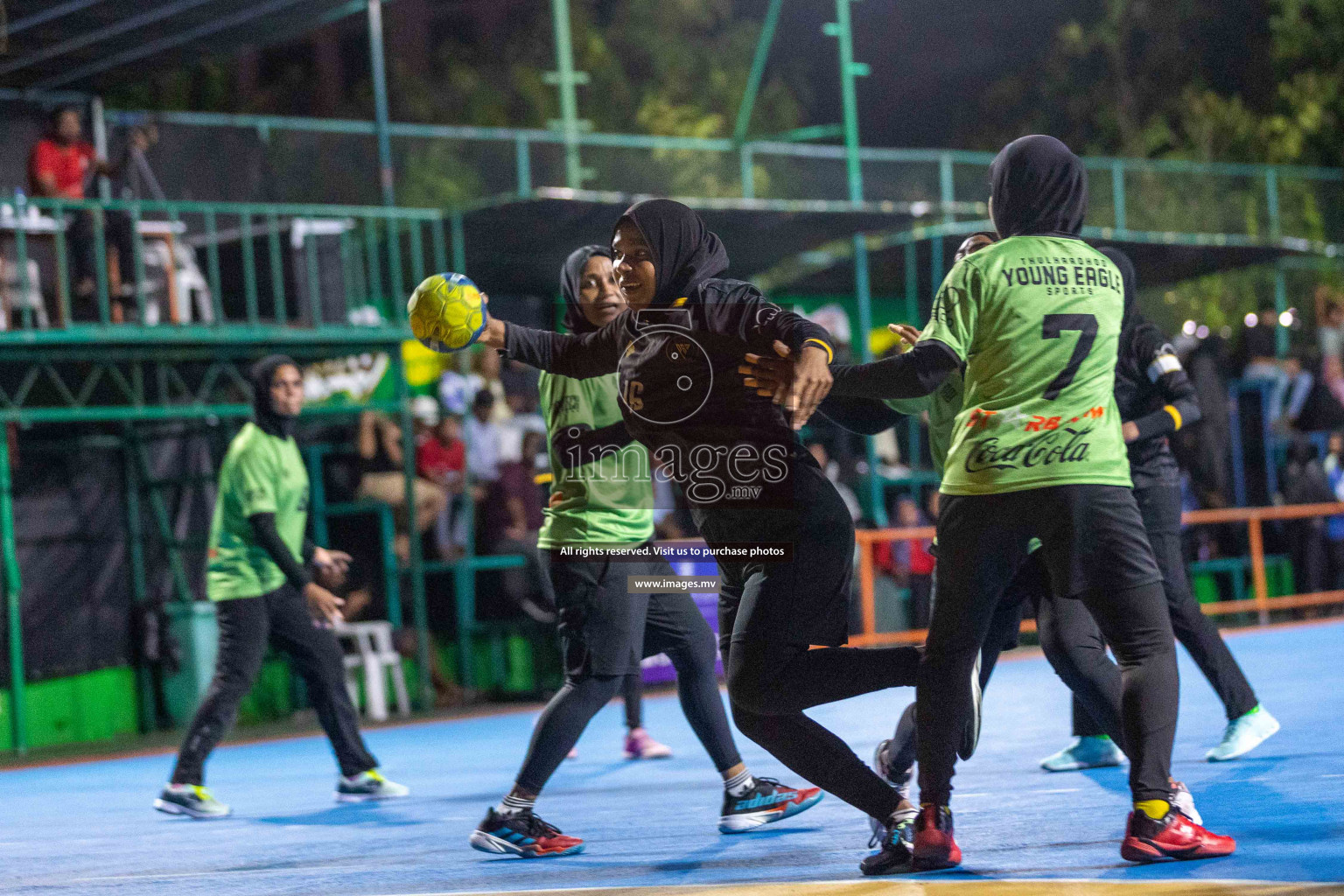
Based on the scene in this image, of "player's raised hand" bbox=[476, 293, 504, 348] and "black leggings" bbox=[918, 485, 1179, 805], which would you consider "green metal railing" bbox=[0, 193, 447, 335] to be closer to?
"player's raised hand" bbox=[476, 293, 504, 348]

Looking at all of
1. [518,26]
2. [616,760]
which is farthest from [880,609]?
[518,26]

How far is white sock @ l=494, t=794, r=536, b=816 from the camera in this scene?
5.64 metres

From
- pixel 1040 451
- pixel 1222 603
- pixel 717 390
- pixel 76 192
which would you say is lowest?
pixel 1222 603

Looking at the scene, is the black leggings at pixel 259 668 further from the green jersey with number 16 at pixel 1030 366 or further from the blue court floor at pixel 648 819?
the green jersey with number 16 at pixel 1030 366

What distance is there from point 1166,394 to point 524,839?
3133 millimetres

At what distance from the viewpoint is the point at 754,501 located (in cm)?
476

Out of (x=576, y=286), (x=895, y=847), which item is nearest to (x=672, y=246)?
(x=576, y=286)

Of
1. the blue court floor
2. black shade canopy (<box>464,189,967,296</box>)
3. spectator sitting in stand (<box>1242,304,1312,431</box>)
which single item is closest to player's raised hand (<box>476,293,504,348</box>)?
the blue court floor

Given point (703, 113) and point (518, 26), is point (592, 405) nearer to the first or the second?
point (703, 113)

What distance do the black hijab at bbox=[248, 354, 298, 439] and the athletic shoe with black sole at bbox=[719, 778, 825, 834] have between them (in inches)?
126

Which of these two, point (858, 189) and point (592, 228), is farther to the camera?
point (858, 189)

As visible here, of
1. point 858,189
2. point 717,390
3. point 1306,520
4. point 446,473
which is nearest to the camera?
point 717,390

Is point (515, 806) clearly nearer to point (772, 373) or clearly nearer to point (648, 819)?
point (648, 819)

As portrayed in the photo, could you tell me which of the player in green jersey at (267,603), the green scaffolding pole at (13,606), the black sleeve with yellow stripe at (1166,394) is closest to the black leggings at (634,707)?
the player in green jersey at (267,603)
